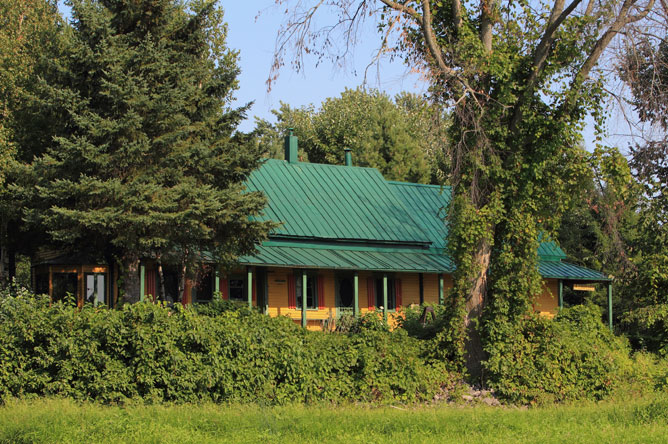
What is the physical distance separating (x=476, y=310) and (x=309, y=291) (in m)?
11.3

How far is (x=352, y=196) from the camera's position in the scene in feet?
100

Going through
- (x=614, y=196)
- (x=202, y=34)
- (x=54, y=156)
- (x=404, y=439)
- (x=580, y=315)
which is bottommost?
(x=404, y=439)

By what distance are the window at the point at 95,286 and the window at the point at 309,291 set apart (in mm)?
6478

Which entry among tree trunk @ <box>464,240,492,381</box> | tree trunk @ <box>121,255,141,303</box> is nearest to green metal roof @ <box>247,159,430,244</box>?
tree trunk @ <box>121,255,141,303</box>

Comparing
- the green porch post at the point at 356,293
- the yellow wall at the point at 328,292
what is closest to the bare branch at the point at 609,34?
the yellow wall at the point at 328,292

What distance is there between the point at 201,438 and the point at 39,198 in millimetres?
10518

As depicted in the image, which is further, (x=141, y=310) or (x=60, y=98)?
(x=60, y=98)

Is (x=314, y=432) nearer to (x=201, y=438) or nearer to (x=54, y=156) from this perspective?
(x=201, y=438)

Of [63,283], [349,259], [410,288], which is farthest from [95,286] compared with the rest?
[410,288]

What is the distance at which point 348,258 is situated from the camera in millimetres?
26766

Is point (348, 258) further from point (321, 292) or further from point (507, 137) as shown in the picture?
point (507, 137)

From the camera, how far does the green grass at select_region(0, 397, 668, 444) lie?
10805 millimetres

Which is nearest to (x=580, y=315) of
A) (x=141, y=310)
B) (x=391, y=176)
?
(x=141, y=310)

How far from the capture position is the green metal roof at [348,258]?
2506 cm
